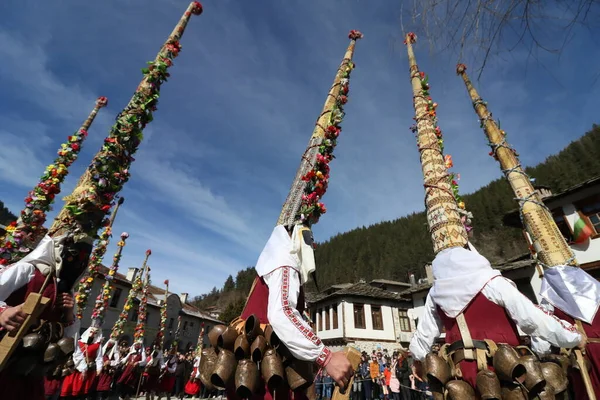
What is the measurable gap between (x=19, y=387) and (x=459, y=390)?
11.8 ft

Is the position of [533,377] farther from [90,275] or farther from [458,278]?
[90,275]

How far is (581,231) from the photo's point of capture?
14.2 metres

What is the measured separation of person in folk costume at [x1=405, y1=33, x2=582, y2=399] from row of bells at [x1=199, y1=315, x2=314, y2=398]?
1.31 m

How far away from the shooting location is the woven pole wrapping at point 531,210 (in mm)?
4164

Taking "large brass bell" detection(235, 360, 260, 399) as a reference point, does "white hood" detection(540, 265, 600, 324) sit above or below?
above

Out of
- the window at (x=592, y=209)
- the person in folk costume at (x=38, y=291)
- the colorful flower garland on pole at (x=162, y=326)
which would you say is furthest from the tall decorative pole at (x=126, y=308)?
the window at (x=592, y=209)

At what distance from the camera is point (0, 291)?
98.0 inches

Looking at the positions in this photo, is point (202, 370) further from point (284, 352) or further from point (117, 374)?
point (117, 374)

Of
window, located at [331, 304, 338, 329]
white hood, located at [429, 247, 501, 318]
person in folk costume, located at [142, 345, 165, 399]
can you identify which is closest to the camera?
white hood, located at [429, 247, 501, 318]

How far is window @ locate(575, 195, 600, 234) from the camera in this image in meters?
14.3

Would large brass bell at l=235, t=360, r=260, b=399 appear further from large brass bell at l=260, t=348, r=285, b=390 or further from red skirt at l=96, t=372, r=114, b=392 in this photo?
red skirt at l=96, t=372, r=114, b=392

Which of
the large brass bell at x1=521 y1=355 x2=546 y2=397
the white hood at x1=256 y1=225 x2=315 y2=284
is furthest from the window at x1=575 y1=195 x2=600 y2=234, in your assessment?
the white hood at x1=256 y1=225 x2=315 y2=284

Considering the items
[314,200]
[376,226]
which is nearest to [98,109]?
[314,200]

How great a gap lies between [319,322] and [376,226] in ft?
275
